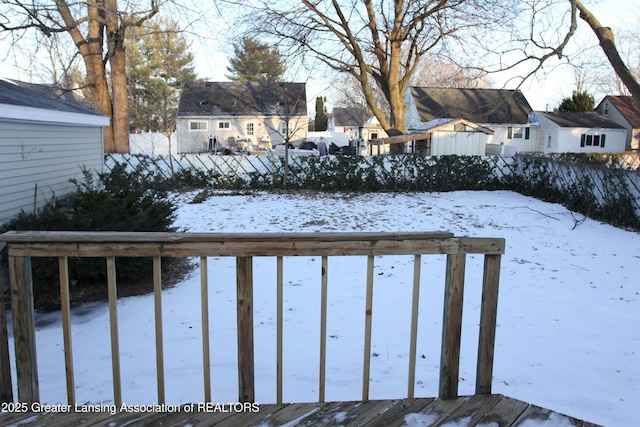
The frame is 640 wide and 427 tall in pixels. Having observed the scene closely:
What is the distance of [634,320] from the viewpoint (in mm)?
5023

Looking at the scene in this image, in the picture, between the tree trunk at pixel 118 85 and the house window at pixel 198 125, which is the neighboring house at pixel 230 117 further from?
the tree trunk at pixel 118 85

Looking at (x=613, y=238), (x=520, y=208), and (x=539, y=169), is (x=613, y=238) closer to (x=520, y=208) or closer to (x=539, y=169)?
(x=520, y=208)

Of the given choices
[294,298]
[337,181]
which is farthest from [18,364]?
[337,181]

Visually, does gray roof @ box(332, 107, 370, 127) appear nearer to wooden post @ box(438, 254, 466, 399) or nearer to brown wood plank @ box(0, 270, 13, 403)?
wooden post @ box(438, 254, 466, 399)

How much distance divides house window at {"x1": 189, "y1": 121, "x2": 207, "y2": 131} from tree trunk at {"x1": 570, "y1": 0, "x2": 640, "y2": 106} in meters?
26.6

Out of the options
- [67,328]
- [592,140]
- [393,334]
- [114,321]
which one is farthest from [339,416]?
[592,140]

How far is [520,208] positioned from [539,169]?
2.71 m

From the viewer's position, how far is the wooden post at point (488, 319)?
7.96 feet

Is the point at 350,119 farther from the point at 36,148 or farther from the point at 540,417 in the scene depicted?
the point at 540,417

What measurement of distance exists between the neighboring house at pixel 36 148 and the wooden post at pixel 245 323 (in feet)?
17.2

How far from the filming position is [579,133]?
31.2 m

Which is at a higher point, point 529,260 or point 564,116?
point 564,116

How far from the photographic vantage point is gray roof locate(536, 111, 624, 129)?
3112cm

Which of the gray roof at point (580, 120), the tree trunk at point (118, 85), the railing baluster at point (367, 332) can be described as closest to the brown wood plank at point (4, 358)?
the railing baluster at point (367, 332)
